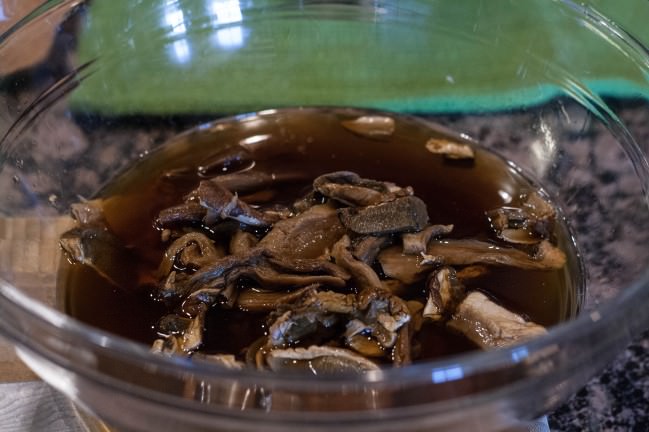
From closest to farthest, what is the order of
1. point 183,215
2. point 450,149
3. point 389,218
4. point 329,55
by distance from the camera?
1. point 389,218
2. point 183,215
3. point 450,149
4. point 329,55

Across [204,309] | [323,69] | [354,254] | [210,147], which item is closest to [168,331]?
[204,309]

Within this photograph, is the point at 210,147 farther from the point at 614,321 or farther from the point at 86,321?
the point at 614,321

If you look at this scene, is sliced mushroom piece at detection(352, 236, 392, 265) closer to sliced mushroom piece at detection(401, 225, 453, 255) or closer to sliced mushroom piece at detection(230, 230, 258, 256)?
sliced mushroom piece at detection(401, 225, 453, 255)

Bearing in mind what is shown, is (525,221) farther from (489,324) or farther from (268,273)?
(268,273)

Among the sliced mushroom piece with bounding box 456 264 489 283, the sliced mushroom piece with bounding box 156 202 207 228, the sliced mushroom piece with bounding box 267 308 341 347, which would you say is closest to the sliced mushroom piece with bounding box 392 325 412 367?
the sliced mushroom piece with bounding box 267 308 341 347

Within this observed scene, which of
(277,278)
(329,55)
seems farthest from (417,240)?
(329,55)

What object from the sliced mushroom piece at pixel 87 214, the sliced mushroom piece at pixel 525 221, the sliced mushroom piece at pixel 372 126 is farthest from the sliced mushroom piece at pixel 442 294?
the sliced mushroom piece at pixel 87 214
